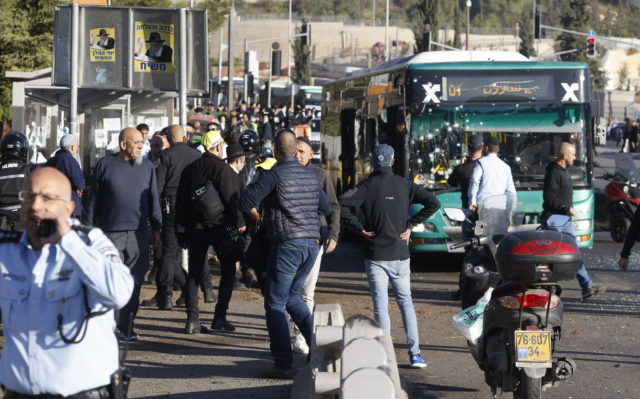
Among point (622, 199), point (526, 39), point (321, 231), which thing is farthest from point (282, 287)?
point (526, 39)

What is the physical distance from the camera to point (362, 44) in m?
133

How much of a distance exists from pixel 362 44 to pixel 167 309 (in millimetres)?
122653

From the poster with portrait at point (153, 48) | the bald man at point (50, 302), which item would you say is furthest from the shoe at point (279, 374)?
the poster with portrait at point (153, 48)

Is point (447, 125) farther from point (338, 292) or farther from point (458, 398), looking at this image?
point (458, 398)

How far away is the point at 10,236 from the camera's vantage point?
430 centimetres

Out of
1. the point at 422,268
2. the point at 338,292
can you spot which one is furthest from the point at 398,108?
the point at 338,292

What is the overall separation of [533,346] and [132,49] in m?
9.70

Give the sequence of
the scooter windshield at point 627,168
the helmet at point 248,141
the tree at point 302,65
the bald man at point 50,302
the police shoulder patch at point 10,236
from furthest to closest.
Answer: the tree at point 302,65, the scooter windshield at point 627,168, the helmet at point 248,141, the police shoulder patch at point 10,236, the bald man at point 50,302

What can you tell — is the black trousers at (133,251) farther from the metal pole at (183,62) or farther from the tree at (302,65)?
the tree at (302,65)

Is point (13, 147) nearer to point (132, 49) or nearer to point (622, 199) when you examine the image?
point (132, 49)

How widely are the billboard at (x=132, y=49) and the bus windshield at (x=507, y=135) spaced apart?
9.70 ft

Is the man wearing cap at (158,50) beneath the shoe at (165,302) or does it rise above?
above

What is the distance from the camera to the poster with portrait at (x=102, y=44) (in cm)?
1520

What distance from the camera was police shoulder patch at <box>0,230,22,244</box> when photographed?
4285 mm
